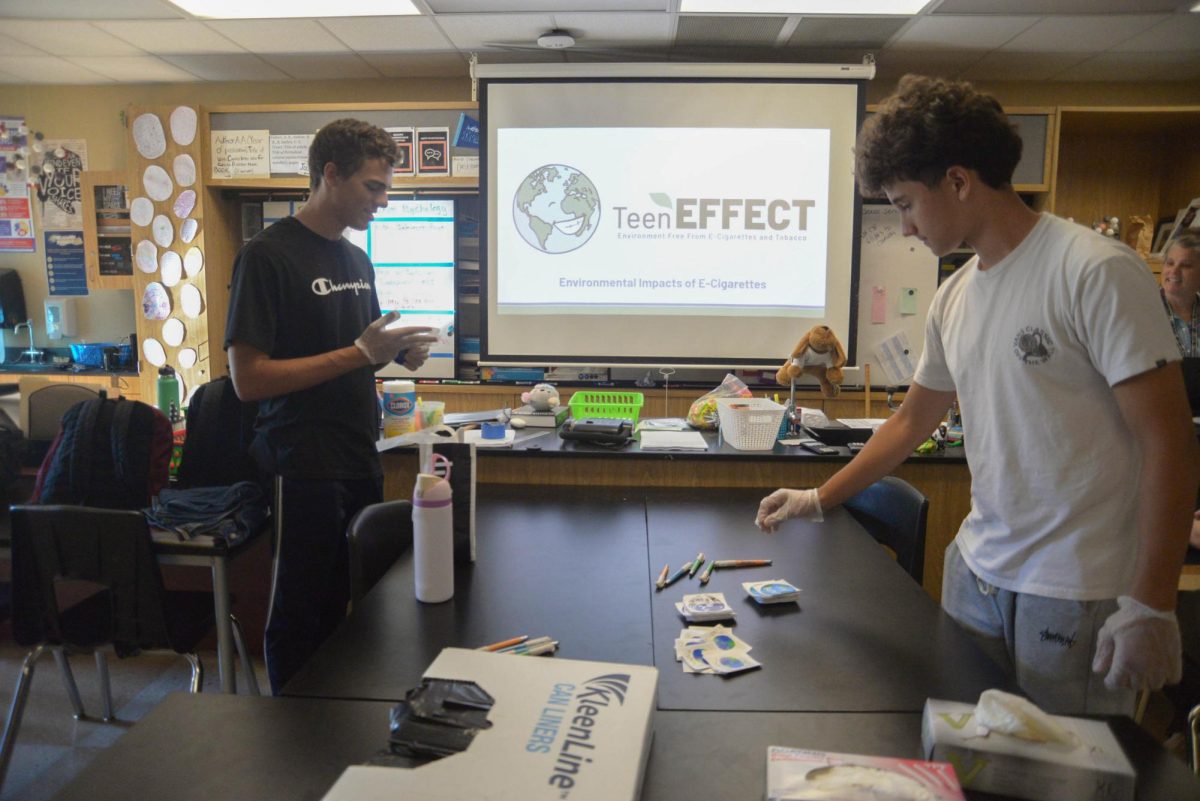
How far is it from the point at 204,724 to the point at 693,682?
2.00 feet

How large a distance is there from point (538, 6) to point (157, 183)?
2.27 meters

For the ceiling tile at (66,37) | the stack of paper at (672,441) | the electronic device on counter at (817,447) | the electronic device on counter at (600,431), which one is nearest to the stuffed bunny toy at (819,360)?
the electronic device on counter at (817,447)

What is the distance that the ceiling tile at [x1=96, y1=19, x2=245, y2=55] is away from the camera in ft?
12.4

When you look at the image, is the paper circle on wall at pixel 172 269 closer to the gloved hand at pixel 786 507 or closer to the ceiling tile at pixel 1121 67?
the gloved hand at pixel 786 507

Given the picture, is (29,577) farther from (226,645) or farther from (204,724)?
(204,724)

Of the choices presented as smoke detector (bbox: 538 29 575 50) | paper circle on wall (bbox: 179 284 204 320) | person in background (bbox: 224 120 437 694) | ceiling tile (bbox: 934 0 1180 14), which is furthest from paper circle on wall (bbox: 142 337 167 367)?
ceiling tile (bbox: 934 0 1180 14)

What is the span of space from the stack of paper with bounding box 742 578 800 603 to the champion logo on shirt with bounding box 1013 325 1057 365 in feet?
1.72

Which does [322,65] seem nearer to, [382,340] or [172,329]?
[172,329]

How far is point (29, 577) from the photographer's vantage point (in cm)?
179

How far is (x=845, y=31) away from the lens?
379cm

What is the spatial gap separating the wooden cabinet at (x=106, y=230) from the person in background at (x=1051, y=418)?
191 inches

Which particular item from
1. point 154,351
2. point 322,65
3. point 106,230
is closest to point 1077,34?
point 322,65

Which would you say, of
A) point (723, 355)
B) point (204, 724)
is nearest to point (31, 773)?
point (204, 724)

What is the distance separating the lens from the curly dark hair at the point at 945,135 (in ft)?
3.70
